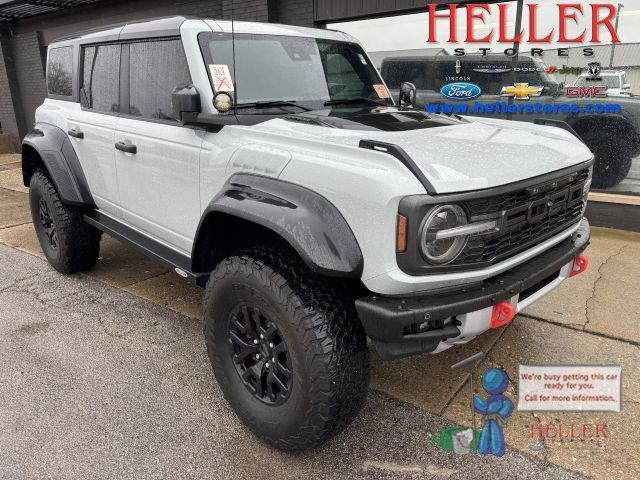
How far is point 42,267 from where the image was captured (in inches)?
188

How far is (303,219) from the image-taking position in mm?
2020

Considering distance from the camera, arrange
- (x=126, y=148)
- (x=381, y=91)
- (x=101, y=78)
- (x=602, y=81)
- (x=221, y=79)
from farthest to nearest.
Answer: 1. (x=602, y=81)
2. (x=101, y=78)
3. (x=381, y=91)
4. (x=126, y=148)
5. (x=221, y=79)

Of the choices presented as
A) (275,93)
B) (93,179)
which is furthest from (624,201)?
(93,179)

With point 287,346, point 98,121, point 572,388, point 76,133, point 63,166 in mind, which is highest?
point 98,121

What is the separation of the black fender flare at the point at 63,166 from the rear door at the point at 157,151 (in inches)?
23.7

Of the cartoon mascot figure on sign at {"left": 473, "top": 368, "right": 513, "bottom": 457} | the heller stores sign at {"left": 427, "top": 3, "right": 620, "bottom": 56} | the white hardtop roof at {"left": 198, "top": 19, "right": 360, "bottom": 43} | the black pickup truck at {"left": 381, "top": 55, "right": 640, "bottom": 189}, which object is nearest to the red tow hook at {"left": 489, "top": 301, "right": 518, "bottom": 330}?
the cartoon mascot figure on sign at {"left": 473, "top": 368, "right": 513, "bottom": 457}

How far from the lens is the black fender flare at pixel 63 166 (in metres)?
3.89

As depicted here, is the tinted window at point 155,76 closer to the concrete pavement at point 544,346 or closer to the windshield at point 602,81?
the concrete pavement at point 544,346

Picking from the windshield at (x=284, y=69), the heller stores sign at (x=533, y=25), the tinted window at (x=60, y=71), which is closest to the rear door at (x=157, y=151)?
the windshield at (x=284, y=69)

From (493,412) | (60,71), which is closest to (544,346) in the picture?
(493,412)

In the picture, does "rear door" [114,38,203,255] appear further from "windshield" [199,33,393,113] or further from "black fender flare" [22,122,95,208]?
"black fender flare" [22,122,95,208]

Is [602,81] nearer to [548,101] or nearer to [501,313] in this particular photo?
[548,101]

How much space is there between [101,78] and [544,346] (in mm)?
3527

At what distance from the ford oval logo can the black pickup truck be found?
1.4 inches
